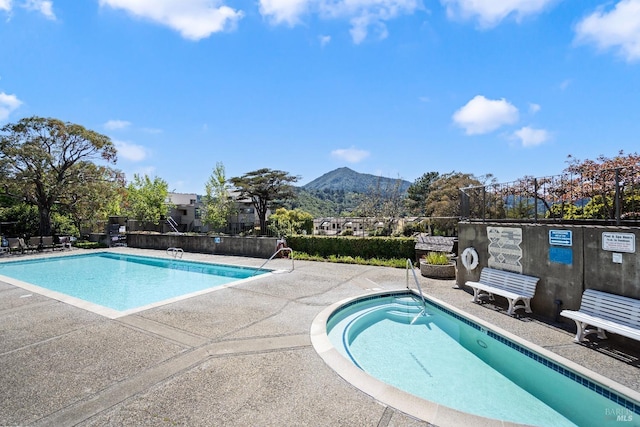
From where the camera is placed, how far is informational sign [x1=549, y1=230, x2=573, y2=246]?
5.89 m

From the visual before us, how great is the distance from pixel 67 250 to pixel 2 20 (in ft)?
42.5

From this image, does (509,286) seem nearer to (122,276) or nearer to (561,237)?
(561,237)

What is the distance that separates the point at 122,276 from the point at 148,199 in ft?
47.2

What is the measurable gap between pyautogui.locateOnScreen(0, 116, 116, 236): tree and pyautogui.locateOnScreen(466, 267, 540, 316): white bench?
969 inches

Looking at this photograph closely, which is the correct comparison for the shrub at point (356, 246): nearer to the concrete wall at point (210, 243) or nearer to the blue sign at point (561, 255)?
the concrete wall at point (210, 243)

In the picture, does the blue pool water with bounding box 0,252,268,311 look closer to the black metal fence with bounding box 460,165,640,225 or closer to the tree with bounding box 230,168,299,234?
the black metal fence with bounding box 460,165,640,225

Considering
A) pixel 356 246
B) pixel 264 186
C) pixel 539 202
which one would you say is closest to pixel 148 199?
pixel 264 186

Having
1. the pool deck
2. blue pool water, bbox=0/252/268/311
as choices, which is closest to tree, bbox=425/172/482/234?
blue pool water, bbox=0/252/268/311

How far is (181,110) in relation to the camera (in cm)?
1953

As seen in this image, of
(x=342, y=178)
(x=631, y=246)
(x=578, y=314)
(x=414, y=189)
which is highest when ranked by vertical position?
(x=342, y=178)

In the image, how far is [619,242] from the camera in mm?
5059

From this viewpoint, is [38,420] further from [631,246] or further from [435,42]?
[435,42]

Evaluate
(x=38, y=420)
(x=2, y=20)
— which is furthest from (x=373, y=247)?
(x=2, y=20)

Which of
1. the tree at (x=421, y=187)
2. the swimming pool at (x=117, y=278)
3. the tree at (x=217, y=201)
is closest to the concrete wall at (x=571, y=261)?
the swimming pool at (x=117, y=278)
